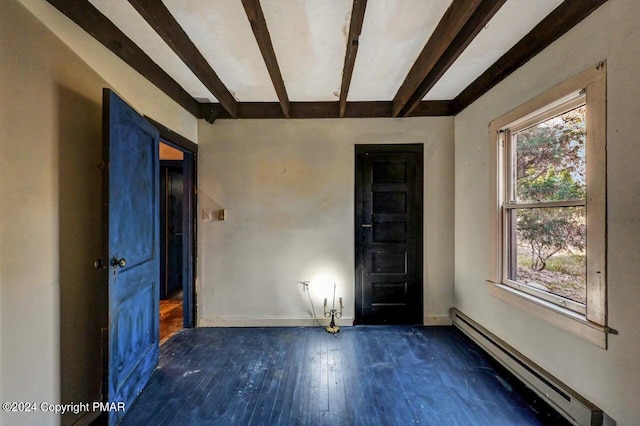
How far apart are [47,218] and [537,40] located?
10.6 feet

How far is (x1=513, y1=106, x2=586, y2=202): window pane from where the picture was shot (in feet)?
5.45

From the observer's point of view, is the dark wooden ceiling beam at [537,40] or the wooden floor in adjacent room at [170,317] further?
the wooden floor in adjacent room at [170,317]

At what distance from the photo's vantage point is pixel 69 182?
1.55 m

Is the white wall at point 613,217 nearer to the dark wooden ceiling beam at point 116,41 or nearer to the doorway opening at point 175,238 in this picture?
the dark wooden ceiling beam at point 116,41

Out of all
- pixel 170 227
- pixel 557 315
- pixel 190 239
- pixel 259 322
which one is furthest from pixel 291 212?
pixel 557 315

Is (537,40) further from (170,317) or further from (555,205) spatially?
(170,317)

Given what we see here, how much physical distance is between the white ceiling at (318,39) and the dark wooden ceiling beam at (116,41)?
5 cm

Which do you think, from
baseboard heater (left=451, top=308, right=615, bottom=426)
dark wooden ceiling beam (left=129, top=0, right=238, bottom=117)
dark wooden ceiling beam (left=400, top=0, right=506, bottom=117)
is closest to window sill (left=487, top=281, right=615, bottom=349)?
baseboard heater (left=451, top=308, right=615, bottom=426)

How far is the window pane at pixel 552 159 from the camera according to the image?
1.66 m

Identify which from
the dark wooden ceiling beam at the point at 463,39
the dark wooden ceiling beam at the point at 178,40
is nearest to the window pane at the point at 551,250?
the dark wooden ceiling beam at the point at 463,39

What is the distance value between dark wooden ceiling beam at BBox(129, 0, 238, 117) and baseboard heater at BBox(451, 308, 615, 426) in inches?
132

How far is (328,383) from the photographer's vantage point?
2.07 meters

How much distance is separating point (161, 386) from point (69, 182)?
5.31 ft

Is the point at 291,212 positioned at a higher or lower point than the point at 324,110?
lower
